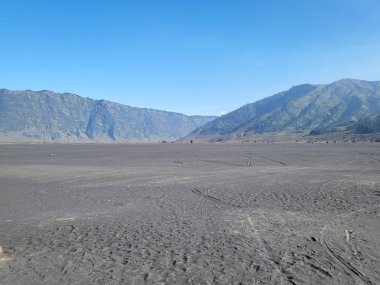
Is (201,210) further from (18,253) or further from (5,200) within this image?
(5,200)

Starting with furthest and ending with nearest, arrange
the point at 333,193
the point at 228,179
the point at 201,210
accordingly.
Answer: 1. the point at 228,179
2. the point at 333,193
3. the point at 201,210

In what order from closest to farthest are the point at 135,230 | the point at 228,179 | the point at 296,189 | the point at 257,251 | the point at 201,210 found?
the point at 257,251
the point at 135,230
the point at 201,210
the point at 296,189
the point at 228,179

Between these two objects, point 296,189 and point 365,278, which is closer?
point 365,278

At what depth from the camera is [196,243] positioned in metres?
8.25

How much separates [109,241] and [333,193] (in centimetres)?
1018

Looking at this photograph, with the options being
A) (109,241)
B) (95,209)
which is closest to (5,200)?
(95,209)

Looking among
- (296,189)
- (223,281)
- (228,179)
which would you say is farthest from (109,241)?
(228,179)

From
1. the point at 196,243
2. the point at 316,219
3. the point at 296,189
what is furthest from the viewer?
the point at 296,189

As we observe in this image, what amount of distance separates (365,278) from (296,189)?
393 inches

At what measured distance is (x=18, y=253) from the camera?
7.62m

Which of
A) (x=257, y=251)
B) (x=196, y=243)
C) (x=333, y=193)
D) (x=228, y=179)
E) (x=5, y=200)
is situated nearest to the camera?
(x=257, y=251)

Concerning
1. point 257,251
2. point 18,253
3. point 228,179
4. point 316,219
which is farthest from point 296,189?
point 18,253

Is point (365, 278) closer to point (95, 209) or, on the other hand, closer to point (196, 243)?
point (196, 243)

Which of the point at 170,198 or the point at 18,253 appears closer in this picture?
the point at 18,253
